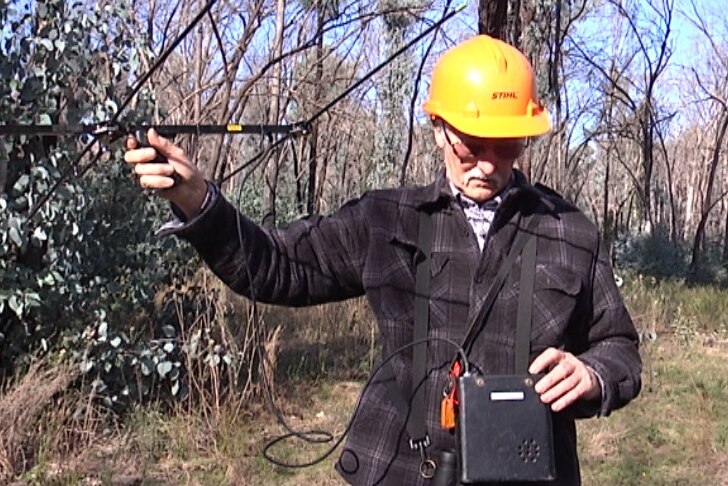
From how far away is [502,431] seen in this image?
1865mm

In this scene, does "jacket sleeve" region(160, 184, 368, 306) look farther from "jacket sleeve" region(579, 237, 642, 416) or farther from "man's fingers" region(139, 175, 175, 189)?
"jacket sleeve" region(579, 237, 642, 416)

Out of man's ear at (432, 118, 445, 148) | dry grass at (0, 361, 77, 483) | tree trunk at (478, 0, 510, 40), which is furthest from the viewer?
tree trunk at (478, 0, 510, 40)

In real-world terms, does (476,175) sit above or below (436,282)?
above

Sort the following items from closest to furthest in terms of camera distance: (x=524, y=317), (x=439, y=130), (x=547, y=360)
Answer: (x=547, y=360)
(x=524, y=317)
(x=439, y=130)

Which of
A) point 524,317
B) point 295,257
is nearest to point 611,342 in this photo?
point 524,317

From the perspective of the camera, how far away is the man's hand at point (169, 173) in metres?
1.73

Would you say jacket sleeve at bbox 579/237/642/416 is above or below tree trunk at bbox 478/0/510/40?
below

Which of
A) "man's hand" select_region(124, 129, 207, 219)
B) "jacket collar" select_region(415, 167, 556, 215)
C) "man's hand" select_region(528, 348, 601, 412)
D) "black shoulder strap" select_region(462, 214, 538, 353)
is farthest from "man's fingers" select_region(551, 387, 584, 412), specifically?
"man's hand" select_region(124, 129, 207, 219)

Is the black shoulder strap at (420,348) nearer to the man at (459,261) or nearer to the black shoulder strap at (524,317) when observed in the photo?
the man at (459,261)

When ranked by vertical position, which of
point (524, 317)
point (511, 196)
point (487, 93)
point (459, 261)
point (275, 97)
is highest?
point (275, 97)

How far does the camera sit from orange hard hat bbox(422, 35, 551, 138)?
2.00 meters

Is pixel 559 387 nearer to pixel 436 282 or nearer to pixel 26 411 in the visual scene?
pixel 436 282

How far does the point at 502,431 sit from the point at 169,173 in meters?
0.81

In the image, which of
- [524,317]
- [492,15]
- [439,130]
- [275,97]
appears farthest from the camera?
[275,97]
